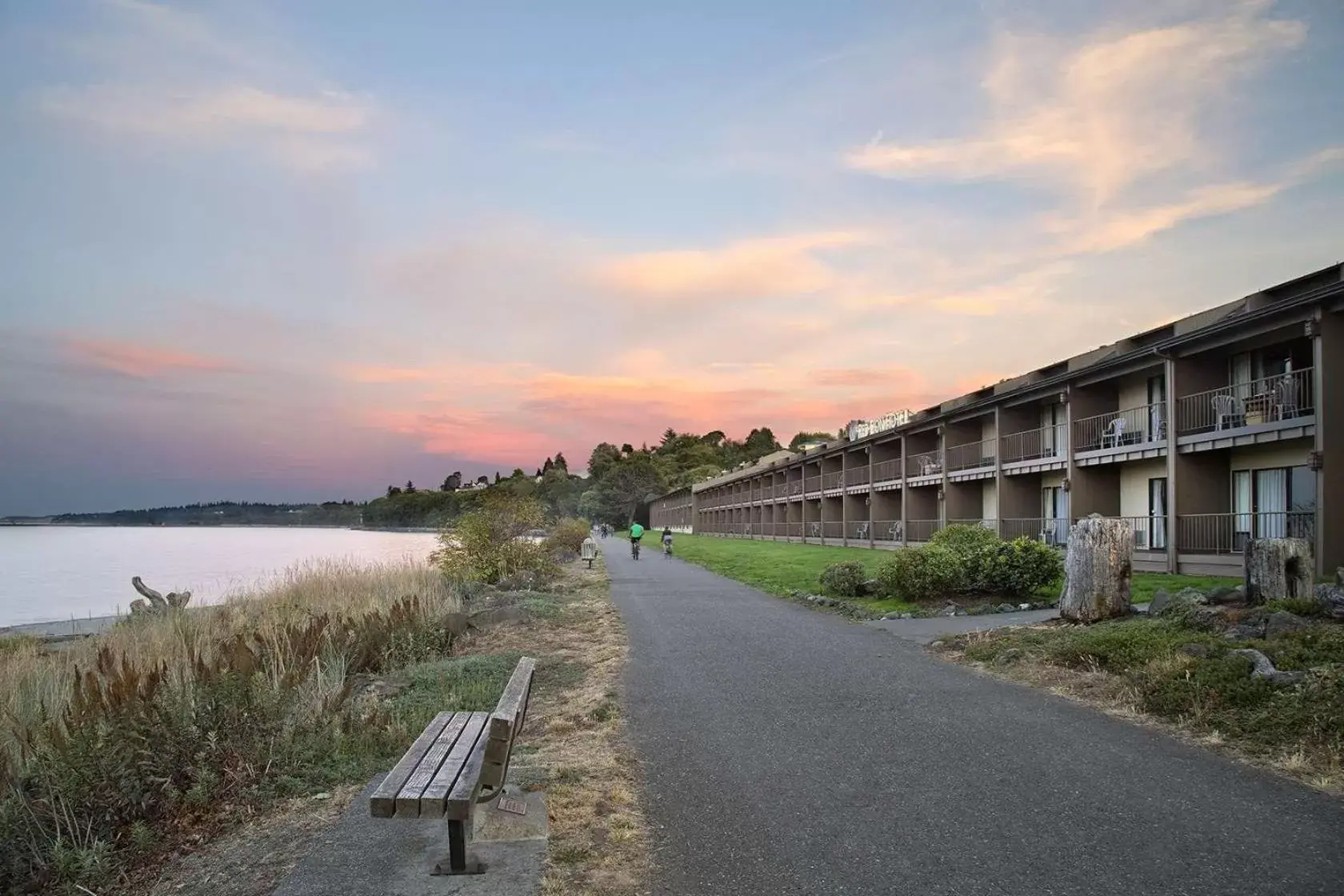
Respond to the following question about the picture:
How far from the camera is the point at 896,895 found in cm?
435

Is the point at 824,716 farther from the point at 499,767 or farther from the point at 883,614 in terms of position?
the point at 883,614

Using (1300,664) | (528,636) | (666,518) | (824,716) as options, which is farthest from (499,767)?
(666,518)

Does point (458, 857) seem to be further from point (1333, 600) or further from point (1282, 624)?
point (1333, 600)

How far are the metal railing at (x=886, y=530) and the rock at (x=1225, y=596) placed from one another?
87.8ft

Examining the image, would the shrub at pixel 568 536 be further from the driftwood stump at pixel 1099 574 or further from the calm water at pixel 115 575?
the driftwood stump at pixel 1099 574

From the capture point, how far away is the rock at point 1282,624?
30.2 feet

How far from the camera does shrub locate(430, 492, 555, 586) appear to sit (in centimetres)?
2477

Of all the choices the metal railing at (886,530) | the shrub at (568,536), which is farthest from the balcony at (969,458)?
the shrub at (568,536)

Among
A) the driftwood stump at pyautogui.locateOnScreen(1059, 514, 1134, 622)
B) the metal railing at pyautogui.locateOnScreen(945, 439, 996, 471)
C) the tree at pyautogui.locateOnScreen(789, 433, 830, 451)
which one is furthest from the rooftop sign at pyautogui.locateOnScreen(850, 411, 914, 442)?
the tree at pyautogui.locateOnScreen(789, 433, 830, 451)

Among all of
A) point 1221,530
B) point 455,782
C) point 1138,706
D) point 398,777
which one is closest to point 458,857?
point 455,782

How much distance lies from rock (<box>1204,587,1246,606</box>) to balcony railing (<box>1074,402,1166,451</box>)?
12542 mm

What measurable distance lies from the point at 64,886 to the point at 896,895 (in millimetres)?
4770

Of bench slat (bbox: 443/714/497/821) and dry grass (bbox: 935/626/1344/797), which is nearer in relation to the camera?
bench slat (bbox: 443/714/497/821)

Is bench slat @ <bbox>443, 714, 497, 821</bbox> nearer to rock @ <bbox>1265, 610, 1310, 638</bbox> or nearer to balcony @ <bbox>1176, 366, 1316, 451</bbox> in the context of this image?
rock @ <bbox>1265, 610, 1310, 638</bbox>
